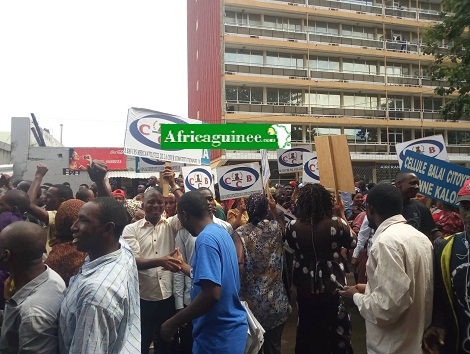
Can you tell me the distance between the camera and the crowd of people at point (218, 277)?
6.43ft

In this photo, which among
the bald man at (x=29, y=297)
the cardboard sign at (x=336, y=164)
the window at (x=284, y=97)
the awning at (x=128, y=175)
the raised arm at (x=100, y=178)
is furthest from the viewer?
the window at (x=284, y=97)

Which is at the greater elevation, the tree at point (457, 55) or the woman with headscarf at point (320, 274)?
the tree at point (457, 55)

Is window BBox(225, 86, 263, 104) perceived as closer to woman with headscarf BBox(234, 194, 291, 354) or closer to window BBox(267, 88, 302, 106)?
window BBox(267, 88, 302, 106)

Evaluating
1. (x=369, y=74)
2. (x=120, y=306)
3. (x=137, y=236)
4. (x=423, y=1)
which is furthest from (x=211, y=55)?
(x=120, y=306)

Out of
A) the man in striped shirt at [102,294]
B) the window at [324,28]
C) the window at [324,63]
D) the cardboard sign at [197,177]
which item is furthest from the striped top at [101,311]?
the window at [324,28]

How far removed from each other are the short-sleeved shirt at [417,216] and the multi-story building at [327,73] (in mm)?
23806

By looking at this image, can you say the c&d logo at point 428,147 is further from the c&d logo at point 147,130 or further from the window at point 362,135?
the window at point 362,135

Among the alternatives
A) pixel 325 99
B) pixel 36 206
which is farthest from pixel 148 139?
pixel 325 99

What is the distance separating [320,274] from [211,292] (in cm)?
→ 151

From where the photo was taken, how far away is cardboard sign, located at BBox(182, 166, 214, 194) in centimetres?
704

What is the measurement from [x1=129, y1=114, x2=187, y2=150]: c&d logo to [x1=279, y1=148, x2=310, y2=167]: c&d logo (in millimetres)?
3365

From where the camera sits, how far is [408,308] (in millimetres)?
2680

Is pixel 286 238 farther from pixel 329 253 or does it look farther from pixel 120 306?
pixel 120 306

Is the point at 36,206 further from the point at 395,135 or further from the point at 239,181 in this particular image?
the point at 395,135
